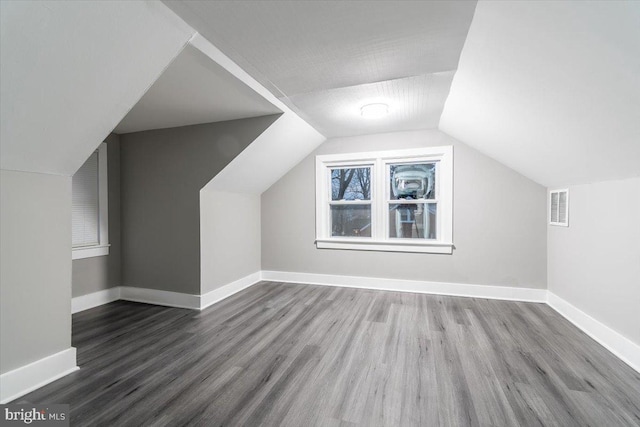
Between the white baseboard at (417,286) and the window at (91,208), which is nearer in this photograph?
the window at (91,208)

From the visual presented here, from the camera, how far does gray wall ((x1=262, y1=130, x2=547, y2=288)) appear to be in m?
3.68

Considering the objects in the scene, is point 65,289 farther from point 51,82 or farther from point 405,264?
point 405,264

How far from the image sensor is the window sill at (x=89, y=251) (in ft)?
11.1

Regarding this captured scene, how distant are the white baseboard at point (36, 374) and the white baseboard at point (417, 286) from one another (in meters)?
2.87

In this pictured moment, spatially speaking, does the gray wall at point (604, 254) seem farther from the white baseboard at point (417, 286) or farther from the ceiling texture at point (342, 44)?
the ceiling texture at point (342, 44)

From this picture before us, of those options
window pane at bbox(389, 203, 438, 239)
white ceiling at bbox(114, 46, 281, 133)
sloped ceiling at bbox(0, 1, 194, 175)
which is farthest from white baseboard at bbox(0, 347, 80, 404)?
window pane at bbox(389, 203, 438, 239)

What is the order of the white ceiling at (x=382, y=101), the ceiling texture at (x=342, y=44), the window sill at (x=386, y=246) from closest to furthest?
the ceiling texture at (x=342, y=44), the white ceiling at (x=382, y=101), the window sill at (x=386, y=246)

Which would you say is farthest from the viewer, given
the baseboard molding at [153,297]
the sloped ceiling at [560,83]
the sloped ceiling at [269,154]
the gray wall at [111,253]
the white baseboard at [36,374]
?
the gray wall at [111,253]

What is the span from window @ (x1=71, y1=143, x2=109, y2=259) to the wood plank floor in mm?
901

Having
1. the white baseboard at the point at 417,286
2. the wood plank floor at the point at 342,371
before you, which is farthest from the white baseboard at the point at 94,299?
the white baseboard at the point at 417,286

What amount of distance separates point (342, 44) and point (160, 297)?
361 cm

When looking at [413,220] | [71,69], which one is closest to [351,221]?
[413,220]

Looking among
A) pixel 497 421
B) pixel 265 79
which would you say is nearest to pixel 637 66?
pixel 497 421

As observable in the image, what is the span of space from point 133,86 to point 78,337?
95.6 inches
